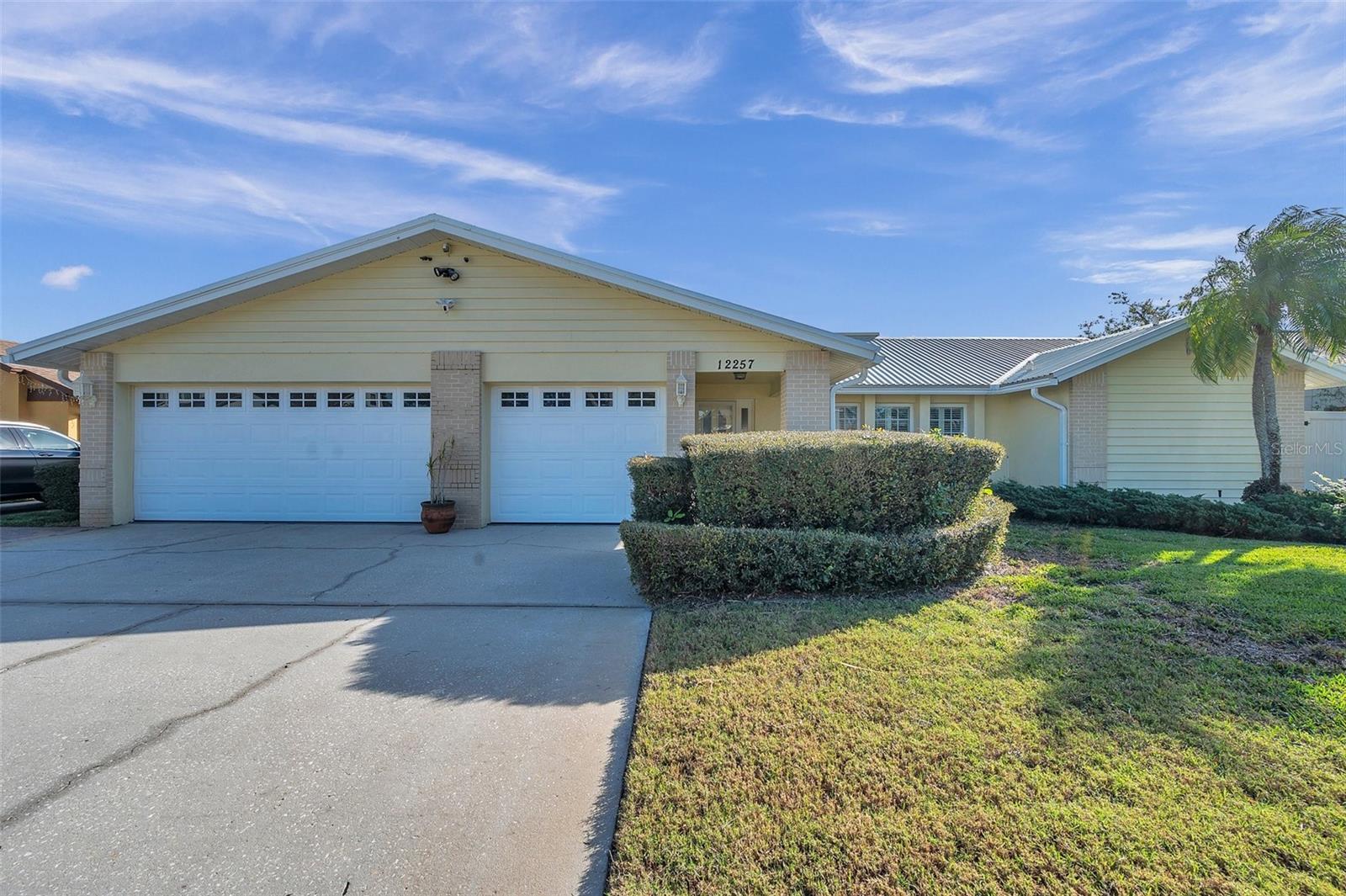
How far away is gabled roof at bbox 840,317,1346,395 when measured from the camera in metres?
11.4

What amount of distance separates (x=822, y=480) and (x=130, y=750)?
5074mm

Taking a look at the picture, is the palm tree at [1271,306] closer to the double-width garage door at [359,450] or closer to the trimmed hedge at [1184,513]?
the trimmed hedge at [1184,513]

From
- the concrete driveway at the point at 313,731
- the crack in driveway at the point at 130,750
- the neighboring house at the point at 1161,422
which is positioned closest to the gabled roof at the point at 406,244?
the concrete driveway at the point at 313,731

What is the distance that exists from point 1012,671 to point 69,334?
1325 cm

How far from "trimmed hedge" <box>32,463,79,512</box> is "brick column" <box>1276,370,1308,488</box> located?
23.7m

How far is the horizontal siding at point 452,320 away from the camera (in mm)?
9359

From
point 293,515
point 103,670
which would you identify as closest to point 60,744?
point 103,670

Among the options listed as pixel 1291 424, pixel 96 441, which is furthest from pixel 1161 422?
pixel 96 441

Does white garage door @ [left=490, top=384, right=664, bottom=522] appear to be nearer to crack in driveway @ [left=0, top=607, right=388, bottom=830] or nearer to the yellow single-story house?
the yellow single-story house

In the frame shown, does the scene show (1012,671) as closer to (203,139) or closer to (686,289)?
(686,289)

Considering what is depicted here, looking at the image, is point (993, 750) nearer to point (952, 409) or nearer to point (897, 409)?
point (897, 409)

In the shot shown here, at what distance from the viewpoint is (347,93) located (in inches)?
335

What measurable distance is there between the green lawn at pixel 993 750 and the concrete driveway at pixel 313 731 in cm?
36

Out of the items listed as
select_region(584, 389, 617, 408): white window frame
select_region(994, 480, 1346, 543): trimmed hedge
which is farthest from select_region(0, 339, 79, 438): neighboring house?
select_region(994, 480, 1346, 543): trimmed hedge
